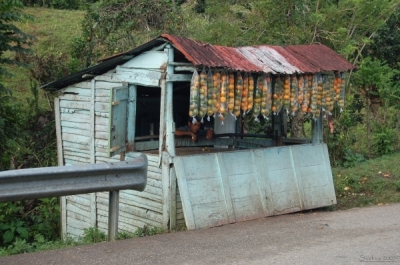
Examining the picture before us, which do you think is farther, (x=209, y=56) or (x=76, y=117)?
(x=76, y=117)

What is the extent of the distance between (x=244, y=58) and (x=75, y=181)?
3.45m

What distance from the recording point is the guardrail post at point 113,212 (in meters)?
6.73

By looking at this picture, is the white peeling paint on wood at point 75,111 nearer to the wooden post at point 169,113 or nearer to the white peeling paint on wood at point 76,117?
the white peeling paint on wood at point 76,117

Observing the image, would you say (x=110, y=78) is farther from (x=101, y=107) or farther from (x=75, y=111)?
(x=75, y=111)

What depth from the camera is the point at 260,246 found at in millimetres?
6738

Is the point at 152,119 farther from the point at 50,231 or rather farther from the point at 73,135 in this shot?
the point at 50,231

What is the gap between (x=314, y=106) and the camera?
9.43 metres

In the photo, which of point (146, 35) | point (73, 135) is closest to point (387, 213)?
point (73, 135)

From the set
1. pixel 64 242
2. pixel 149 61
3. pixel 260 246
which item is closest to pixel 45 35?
pixel 149 61

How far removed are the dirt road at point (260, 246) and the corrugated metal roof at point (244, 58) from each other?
222cm

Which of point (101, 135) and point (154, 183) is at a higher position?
point (101, 135)

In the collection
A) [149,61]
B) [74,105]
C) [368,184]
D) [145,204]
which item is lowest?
[368,184]

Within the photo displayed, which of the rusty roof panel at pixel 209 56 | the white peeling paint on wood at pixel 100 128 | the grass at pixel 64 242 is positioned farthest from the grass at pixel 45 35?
the rusty roof panel at pixel 209 56

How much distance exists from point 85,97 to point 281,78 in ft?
11.0
